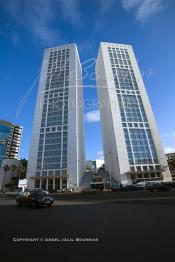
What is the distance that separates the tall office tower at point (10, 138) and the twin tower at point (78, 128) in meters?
49.7

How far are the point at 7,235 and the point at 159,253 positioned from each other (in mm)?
5393

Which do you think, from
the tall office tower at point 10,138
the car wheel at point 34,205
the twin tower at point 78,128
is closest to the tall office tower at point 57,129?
the twin tower at point 78,128

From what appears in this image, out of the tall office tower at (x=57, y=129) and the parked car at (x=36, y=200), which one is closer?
the parked car at (x=36, y=200)

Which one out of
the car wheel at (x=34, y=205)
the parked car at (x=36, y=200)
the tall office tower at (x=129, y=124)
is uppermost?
the tall office tower at (x=129, y=124)

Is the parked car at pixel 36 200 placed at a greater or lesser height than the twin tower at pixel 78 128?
lesser

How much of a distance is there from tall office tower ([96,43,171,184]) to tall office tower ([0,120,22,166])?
76.3m

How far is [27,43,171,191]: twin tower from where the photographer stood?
245 feet

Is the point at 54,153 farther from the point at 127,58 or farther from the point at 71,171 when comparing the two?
the point at 127,58

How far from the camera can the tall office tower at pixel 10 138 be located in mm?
124400

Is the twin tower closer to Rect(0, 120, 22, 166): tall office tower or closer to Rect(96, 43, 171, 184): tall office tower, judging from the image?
Rect(96, 43, 171, 184): tall office tower

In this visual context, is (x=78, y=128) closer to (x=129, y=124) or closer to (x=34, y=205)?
(x=129, y=124)

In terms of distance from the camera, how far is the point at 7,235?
664cm

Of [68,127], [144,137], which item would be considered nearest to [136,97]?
[144,137]

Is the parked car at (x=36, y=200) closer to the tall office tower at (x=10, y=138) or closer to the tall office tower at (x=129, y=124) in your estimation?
the tall office tower at (x=129, y=124)
